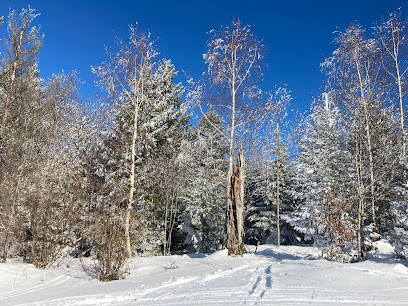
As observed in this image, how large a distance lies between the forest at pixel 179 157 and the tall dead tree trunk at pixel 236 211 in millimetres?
33

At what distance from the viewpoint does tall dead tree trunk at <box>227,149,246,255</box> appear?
8.54 m

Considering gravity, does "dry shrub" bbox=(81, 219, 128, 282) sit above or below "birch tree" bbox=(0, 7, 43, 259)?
below

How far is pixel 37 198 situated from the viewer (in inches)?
292

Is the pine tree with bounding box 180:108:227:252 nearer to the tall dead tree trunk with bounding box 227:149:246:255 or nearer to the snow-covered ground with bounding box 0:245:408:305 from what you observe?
the tall dead tree trunk with bounding box 227:149:246:255

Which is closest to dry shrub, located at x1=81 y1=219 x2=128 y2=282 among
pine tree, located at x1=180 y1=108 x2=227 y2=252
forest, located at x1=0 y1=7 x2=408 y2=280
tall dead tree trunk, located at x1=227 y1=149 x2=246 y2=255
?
forest, located at x1=0 y1=7 x2=408 y2=280

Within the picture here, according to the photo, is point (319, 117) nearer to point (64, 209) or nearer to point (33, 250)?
point (64, 209)

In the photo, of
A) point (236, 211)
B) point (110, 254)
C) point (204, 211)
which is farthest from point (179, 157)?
point (110, 254)

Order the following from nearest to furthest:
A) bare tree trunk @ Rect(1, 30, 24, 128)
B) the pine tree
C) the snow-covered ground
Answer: the snow-covered ground, bare tree trunk @ Rect(1, 30, 24, 128), the pine tree

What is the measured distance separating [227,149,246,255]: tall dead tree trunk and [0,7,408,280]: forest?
33mm

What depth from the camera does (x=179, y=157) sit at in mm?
14711

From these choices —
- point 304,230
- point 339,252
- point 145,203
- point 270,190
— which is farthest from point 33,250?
point 270,190

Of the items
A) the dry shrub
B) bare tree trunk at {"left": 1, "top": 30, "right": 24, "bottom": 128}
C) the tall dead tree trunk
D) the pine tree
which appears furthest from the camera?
the pine tree

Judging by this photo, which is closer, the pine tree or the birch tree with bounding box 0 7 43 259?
the birch tree with bounding box 0 7 43 259

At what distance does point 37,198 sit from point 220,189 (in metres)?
11.1
